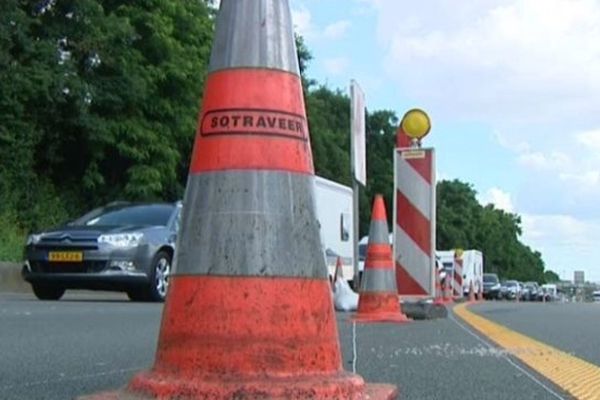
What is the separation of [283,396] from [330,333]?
0.35m

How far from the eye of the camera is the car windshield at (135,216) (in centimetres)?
1420

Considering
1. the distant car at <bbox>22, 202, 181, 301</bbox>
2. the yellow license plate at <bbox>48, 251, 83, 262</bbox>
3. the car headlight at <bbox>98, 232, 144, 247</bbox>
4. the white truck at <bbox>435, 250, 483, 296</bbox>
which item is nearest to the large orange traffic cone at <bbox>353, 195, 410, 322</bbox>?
the distant car at <bbox>22, 202, 181, 301</bbox>

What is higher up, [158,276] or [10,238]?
[10,238]

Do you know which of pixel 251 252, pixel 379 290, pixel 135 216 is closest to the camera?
pixel 251 252

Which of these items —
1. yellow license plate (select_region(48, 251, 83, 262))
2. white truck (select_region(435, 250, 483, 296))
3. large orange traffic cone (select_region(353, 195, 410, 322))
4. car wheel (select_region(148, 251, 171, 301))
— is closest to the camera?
large orange traffic cone (select_region(353, 195, 410, 322))

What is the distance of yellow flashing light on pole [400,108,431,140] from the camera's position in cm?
995

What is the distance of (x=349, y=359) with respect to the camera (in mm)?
5125

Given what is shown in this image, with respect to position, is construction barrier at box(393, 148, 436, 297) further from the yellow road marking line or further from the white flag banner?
the white flag banner

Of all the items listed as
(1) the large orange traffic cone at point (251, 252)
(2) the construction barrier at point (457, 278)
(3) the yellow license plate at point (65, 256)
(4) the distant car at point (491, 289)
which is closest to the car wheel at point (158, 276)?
(3) the yellow license plate at point (65, 256)

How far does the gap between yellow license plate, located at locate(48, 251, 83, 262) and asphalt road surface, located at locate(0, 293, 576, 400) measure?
16.1ft

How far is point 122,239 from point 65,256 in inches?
31.4

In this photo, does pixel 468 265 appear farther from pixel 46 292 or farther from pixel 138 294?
pixel 46 292

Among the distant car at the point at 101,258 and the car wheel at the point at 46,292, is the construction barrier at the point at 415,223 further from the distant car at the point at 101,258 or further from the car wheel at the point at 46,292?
the car wheel at the point at 46,292

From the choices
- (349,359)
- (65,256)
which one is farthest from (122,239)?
(349,359)
